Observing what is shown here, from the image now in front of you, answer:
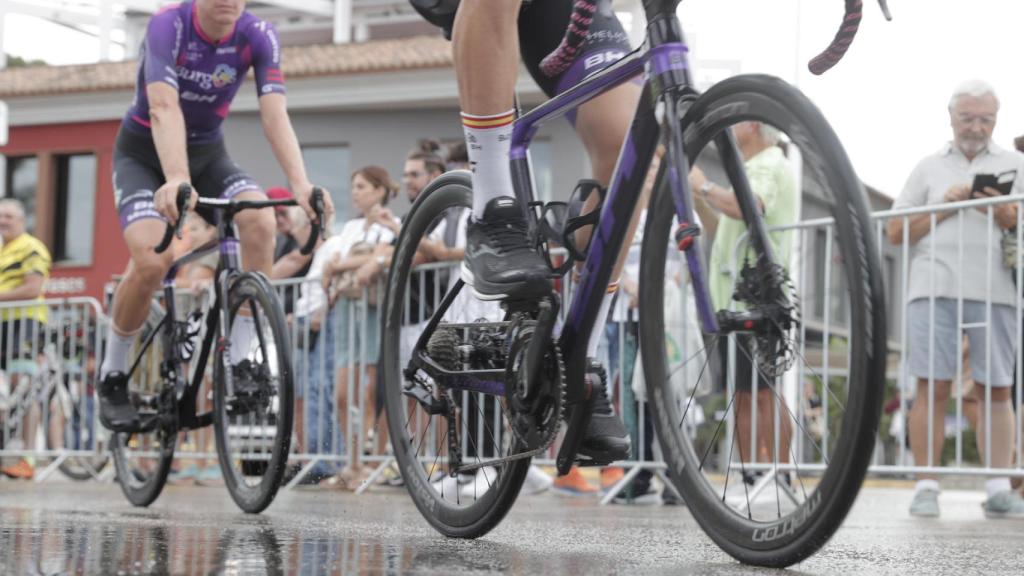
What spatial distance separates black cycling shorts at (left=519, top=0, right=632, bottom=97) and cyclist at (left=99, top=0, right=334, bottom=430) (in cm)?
175

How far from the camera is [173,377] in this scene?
19.4ft

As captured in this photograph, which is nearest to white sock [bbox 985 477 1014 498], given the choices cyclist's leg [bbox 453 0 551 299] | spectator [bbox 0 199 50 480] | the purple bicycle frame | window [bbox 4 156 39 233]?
A: cyclist's leg [bbox 453 0 551 299]

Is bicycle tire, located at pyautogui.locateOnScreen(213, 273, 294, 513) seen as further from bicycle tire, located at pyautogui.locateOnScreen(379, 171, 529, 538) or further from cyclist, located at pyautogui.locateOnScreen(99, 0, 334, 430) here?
bicycle tire, located at pyautogui.locateOnScreen(379, 171, 529, 538)

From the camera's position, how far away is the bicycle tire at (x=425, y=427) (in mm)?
3615

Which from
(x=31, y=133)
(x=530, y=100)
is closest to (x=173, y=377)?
(x=530, y=100)

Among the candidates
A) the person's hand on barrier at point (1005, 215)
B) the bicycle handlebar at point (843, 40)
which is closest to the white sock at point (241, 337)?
the bicycle handlebar at point (843, 40)

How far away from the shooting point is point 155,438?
609cm

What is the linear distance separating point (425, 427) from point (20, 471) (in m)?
8.00

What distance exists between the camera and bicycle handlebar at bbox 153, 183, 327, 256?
520 cm

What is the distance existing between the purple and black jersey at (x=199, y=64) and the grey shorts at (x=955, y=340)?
11.1ft

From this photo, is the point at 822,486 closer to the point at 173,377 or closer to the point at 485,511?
the point at 485,511

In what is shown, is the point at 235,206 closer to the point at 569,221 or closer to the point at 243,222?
the point at 243,222

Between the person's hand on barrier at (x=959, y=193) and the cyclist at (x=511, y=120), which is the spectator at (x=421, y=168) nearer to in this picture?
the person's hand on barrier at (x=959, y=193)

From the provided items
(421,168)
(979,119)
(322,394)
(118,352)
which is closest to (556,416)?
(118,352)
